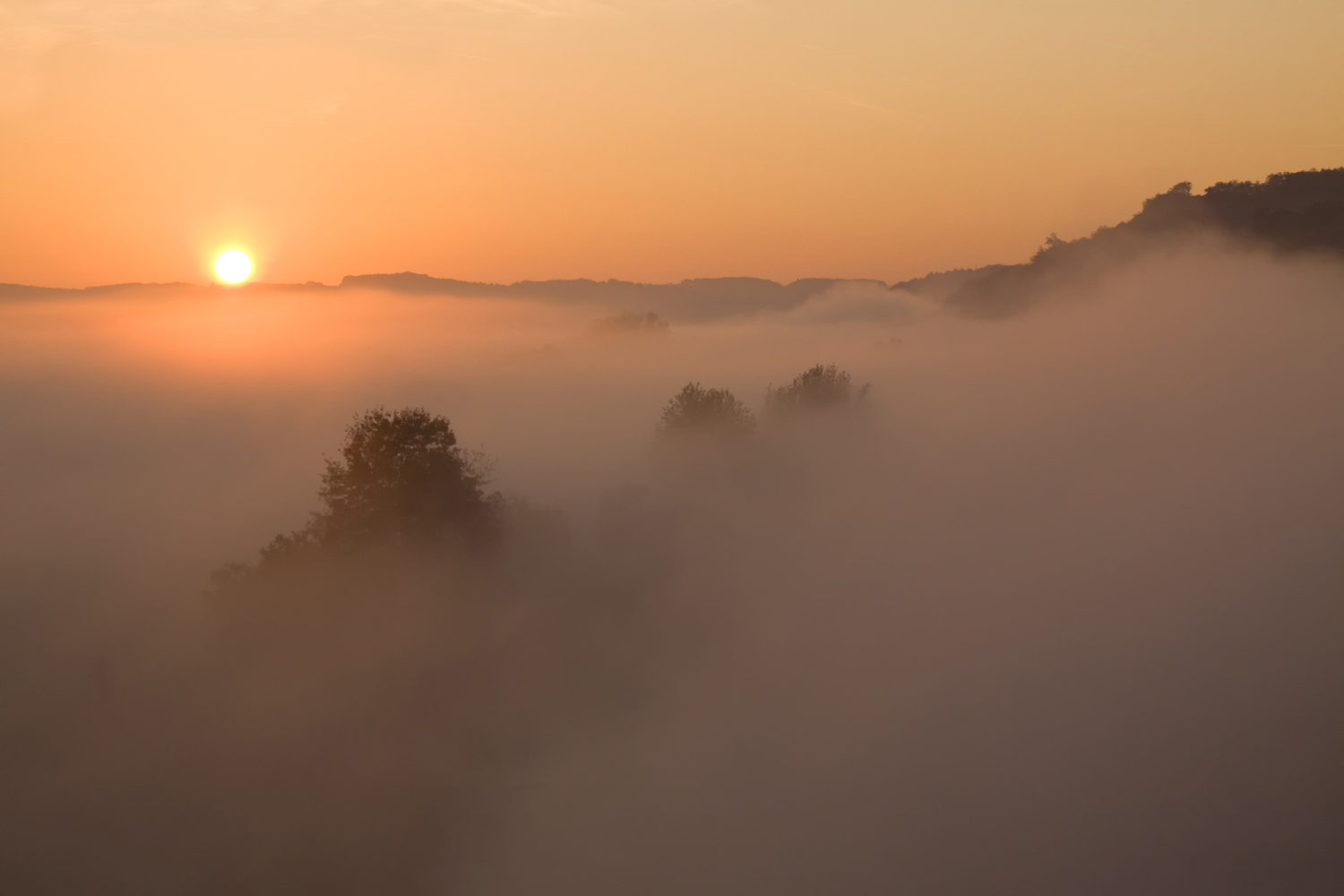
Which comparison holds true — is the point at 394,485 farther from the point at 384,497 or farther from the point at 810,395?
the point at 810,395

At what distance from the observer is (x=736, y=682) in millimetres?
61906

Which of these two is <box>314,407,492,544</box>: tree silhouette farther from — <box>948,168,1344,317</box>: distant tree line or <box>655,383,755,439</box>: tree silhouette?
<box>948,168,1344,317</box>: distant tree line

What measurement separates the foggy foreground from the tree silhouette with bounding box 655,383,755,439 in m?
3.51

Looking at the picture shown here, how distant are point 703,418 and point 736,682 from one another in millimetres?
40478

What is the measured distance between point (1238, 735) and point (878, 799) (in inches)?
926

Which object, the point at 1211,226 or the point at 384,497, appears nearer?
the point at 384,497

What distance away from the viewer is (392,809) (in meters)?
49.3

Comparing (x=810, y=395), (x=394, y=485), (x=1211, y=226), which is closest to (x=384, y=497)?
(x=394, y=485)

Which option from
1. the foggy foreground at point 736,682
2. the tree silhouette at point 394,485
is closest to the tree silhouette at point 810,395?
the foggy foreground at point 736,682

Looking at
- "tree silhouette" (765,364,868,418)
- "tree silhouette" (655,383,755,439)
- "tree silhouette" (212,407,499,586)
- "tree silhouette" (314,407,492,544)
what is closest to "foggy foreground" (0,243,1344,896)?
"tree silhouette" (212,407,499,586)

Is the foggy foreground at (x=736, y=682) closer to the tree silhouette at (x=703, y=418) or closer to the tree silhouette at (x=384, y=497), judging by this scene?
the tree silhouette at (x=384, y=497)

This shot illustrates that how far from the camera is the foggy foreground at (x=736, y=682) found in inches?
1869

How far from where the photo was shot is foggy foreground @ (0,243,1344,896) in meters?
47.5

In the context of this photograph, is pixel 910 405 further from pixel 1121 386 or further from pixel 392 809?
pixel 392 809
